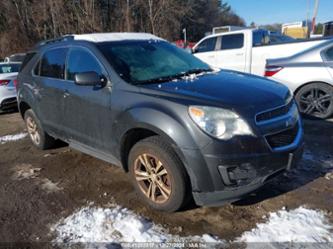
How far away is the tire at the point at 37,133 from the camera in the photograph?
5.50 metres

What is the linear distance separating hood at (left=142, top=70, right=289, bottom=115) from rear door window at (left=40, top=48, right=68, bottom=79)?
68.0 inches

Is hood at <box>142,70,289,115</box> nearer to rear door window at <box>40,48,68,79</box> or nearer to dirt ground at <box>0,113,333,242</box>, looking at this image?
dirt ground at <box>0,113,333,242</box>

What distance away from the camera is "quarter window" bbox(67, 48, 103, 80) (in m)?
3.96

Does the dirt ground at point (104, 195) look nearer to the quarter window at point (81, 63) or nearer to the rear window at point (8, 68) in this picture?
the quarter window at point (81, 63)

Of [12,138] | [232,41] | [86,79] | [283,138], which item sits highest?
[86,79]

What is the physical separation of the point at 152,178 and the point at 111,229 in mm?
640

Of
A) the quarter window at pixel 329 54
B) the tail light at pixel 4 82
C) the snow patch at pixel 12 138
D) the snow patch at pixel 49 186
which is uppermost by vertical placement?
the quarter window at pixel 329 54

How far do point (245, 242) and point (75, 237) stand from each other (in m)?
1.57

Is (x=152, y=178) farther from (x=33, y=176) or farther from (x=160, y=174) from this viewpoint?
(x=33, y=176)

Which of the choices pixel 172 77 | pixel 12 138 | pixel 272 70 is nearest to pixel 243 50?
pixel 272 70

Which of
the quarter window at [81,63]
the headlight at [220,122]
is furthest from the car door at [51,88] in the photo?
the headlight at [220,122]

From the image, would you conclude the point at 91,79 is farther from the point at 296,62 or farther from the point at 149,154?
the point at 296,62

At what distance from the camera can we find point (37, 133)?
572 cm

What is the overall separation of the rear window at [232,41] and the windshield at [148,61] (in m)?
5.29
